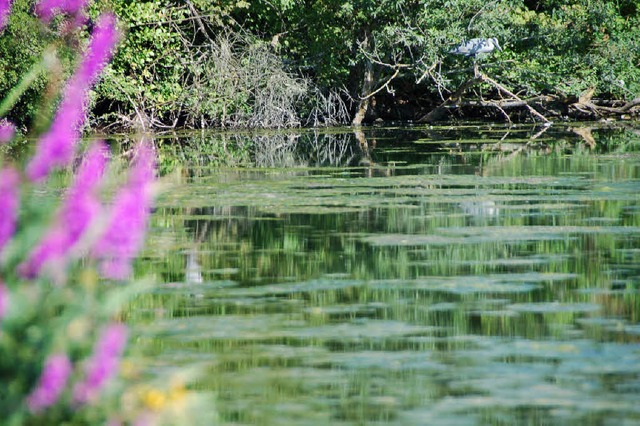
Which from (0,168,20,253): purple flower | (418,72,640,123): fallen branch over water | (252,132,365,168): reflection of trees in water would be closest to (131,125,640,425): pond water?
(0,168,20,253): purple flower

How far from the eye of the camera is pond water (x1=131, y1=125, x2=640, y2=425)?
5203mm

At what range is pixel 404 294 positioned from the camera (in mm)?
7273

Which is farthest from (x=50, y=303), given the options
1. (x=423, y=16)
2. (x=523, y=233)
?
(x=423, y=16)

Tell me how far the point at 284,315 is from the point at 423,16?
16775mm

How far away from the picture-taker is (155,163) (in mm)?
16219

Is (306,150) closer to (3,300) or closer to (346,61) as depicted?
(346,61)

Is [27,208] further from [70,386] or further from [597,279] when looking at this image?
[597,279]

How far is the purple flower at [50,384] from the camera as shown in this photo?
11.6ft

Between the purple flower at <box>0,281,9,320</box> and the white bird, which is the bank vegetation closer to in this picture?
the white bird

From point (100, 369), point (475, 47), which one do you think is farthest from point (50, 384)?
point (475, 47)

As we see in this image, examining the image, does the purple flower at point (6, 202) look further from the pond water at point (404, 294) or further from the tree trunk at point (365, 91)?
the tree trunk at point (365, 91)

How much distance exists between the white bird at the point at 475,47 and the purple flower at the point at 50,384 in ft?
61.9

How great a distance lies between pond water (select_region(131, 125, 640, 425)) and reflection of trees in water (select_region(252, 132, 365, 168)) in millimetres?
1765

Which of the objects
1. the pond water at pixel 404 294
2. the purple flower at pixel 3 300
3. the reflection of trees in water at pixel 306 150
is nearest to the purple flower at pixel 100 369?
the purple flower at pixel 3 300
